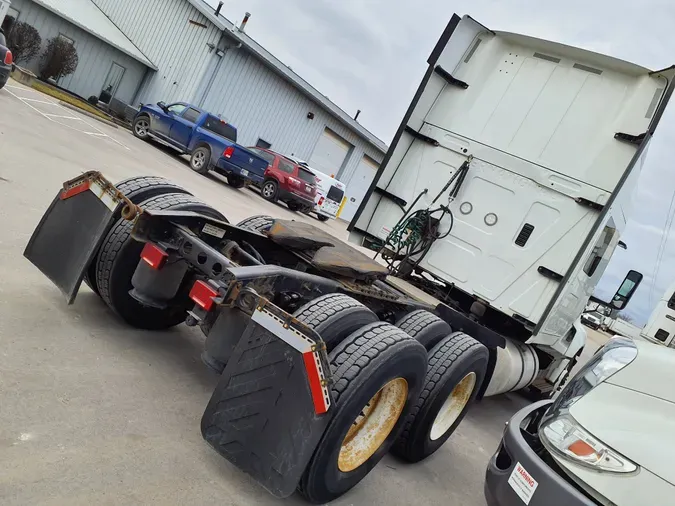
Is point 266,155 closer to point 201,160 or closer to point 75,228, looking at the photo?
point 201,160

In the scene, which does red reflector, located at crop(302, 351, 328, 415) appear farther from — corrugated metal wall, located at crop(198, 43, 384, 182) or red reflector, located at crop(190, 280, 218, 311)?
corrugated metal wall, located at crop(198, 43, 384, 182)

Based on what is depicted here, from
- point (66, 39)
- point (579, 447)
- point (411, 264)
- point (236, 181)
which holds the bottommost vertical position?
point (236, 181)

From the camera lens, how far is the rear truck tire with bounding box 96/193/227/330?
377cm

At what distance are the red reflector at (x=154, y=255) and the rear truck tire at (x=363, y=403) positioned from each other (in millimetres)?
1259

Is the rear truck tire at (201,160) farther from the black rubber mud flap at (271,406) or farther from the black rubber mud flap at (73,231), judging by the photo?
the black rubber mud flap at (271,406)

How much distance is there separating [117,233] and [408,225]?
10.4ft

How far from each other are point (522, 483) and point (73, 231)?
3073 millimetres

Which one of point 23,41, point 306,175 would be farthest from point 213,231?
point 23,41

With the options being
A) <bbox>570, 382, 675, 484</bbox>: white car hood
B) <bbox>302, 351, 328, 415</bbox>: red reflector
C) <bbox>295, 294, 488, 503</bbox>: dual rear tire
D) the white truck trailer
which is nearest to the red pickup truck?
the white truck trailer

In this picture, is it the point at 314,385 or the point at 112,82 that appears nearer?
the point at 314,385

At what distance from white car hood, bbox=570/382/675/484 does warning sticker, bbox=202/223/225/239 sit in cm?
247

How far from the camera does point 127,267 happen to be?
150 inches

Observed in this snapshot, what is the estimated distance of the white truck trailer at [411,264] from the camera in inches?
109

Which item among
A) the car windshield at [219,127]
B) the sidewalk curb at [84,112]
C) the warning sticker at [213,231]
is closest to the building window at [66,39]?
the sidewalk curb at [84,112]
